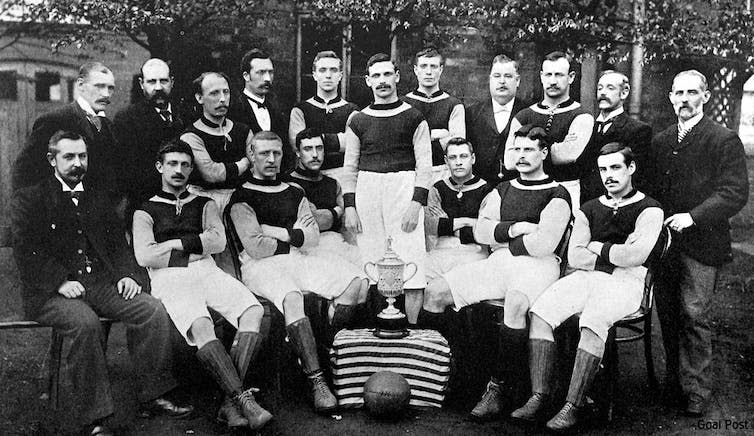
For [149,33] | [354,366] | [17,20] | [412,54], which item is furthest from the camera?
[412,54]

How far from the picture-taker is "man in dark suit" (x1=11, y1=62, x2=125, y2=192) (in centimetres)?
405

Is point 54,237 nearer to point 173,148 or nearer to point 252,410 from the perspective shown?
point 173,148

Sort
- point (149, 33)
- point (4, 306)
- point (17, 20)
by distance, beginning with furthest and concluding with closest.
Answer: point (4, 306) < point (149, 33) < point (17, 20)

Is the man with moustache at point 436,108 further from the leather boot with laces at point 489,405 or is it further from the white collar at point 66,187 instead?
the white collar at point 66,187

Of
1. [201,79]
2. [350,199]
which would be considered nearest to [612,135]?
[350,199]

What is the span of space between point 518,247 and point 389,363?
3.35 feet

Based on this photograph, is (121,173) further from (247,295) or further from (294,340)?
(294,340)

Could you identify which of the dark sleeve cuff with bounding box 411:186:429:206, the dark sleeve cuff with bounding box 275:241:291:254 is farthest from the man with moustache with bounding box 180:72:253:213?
the dark sleeve cuff with bounding box 411:186:429:206

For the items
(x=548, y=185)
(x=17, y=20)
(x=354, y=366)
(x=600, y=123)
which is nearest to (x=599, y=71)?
(x=600, y=123)

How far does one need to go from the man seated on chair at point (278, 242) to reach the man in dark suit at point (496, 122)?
1.14m

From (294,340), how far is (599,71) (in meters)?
3.15

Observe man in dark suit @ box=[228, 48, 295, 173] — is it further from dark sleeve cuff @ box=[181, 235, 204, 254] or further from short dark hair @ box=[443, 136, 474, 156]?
short dark hair @ box=[443, 136, 474, 156]

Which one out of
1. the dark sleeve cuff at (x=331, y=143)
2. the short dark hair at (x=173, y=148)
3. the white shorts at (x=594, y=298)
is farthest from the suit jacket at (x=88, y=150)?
the white shorts at (x=594, y=298)

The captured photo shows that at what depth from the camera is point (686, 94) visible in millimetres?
4055
